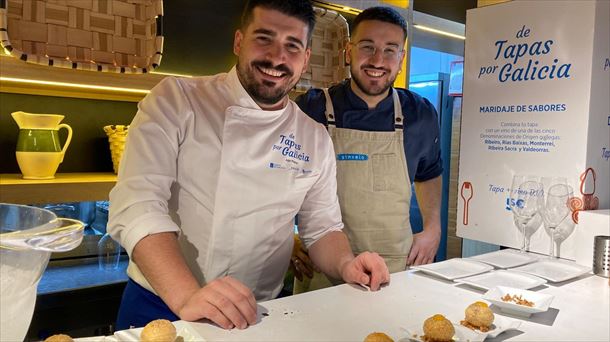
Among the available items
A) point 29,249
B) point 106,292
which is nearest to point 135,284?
point 106,292

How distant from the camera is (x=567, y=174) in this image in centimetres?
173

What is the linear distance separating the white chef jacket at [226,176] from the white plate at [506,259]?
47 cm

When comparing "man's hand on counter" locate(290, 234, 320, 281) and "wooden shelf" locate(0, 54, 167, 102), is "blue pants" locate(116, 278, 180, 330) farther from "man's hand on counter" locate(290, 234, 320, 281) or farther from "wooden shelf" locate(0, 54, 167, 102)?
"wooden shelf" locate(0, 54, 167, 102)

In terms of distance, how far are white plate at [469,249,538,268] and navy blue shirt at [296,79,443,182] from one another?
55 centimetres

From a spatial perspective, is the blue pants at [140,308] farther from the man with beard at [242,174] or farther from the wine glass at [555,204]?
the wine glass at [555,204]

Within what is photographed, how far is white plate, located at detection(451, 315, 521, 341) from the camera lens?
96 cm

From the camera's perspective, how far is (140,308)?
153 cm

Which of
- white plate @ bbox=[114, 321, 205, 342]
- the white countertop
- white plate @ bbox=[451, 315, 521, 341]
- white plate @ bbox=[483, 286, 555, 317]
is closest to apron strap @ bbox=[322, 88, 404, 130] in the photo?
the white countertop

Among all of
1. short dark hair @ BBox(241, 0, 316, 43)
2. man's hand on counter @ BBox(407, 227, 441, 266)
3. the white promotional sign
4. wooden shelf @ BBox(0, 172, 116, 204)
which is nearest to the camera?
short dark hair @ BBox(241, 0, 316, 43)

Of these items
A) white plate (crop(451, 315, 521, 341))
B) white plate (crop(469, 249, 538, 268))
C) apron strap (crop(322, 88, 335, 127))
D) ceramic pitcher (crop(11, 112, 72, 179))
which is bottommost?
white plate (crop(451, 315, 521, 341))

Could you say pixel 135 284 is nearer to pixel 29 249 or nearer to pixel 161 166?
pixel 161 166

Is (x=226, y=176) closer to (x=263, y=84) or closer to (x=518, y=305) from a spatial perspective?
(x=263, y=84)

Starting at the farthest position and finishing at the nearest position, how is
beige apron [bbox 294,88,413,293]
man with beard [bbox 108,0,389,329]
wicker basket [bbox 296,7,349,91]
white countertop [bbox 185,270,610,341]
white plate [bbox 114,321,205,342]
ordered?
wicker basket [bbox 296,7,349,91] → beige apron [bbox 294,88,413,293] → man with beard [bbox 108,0,389,329] → white countertop [bbox 185,270,610,341] → white plate [bbox 114,321,205,342]

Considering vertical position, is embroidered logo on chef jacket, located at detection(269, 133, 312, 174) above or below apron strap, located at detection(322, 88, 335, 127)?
below
